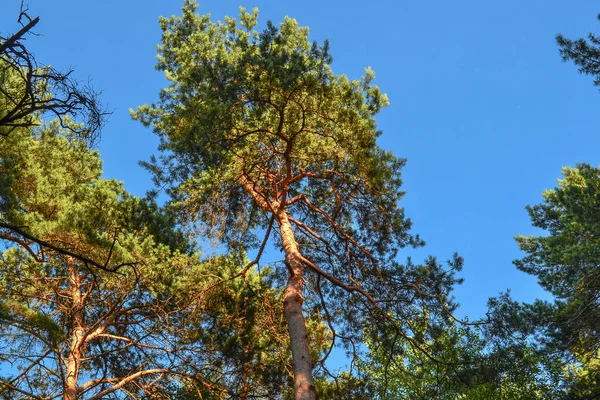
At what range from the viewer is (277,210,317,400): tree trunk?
6.43 metres

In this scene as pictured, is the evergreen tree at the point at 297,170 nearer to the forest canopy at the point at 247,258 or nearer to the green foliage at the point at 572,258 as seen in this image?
the forest canopy at the point at 247,258

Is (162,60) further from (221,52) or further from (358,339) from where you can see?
(358,339)

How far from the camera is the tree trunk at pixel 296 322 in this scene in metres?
6.43

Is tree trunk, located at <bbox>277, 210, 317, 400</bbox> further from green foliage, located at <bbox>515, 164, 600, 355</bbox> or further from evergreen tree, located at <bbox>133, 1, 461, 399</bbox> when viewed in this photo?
green foliage, located at <bbox>515, 164, 600, 355</bbox>

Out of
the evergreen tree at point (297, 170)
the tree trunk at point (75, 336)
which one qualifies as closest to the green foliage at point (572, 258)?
the evergreen tree at point (297, 170)

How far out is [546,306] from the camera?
1551 cm

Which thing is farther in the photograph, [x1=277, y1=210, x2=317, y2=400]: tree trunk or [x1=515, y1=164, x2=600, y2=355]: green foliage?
[x1=515, y1=164, x2=600, y2=355]: green foliage

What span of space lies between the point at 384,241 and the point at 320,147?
218 cm

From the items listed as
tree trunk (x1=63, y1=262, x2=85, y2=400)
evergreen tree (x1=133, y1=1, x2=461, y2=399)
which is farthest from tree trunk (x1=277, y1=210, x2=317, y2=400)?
tree trunk (x1=63, y1=262, x2=85, y2=400)

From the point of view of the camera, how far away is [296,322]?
712cm

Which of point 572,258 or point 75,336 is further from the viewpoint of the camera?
point 572,258

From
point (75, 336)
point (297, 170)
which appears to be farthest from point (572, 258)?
point (75, 336)

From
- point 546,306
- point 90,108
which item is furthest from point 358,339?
point 546,306

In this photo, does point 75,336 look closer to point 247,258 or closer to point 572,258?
point 247,258
